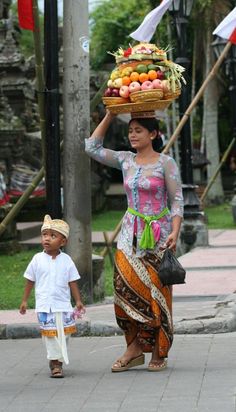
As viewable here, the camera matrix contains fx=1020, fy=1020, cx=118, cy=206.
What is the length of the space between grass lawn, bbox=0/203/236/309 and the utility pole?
117 cm

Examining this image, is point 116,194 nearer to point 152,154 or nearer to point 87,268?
point 87,268

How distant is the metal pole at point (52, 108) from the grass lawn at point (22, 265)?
152cm

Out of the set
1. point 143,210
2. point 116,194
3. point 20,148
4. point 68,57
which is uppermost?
point 68,57

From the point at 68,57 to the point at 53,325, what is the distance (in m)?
4.02

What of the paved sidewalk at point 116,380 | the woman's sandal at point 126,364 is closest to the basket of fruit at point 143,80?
the woman's sandal at point 126,364

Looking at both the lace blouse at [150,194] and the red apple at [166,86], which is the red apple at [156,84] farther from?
the lace blouse at [150,194]

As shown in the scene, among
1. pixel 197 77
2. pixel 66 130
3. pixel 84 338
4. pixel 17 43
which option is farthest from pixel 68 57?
pixel 197 77

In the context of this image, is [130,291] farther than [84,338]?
No

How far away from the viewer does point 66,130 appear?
11016 millimetres

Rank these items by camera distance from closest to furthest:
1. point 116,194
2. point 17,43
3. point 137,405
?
point 137,405, point 17,43, point 116,194

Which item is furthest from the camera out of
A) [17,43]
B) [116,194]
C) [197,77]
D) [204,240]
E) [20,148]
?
[197,77]

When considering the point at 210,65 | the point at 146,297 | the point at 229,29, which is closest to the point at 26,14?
the point at 229,29

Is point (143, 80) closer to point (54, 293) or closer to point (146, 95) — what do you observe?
point (146, 95)

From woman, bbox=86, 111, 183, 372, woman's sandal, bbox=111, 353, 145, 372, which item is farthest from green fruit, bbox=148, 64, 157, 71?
woman's sandal, bbox=111, 353, 145, 372
